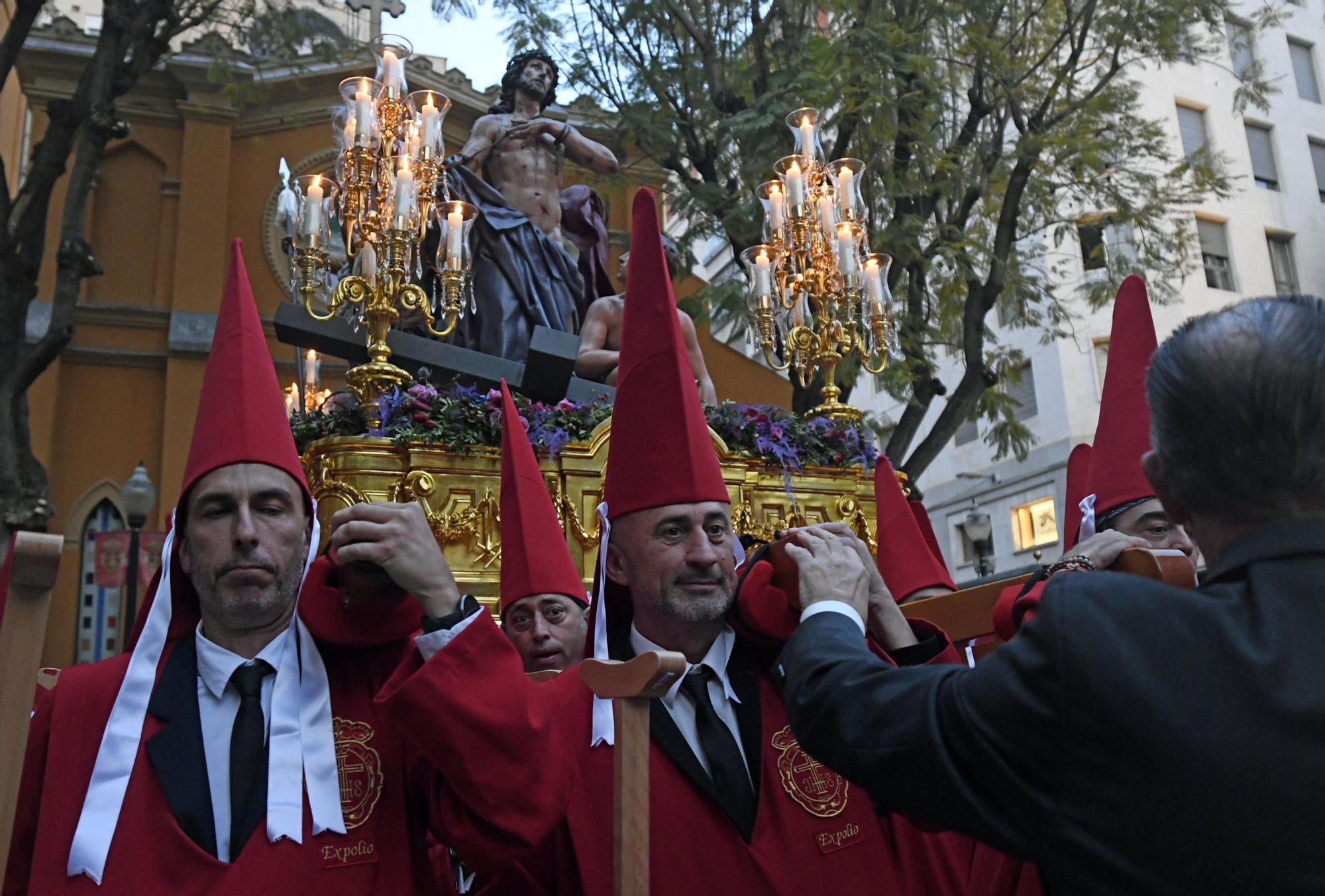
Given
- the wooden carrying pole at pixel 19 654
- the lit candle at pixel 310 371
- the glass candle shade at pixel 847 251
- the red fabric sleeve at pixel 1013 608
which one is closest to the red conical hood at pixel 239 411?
the wooden carrying pole at pixel 19 654

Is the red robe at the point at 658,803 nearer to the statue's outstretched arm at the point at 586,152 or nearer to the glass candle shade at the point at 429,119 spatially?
the glass candle shade at the point at 429,119

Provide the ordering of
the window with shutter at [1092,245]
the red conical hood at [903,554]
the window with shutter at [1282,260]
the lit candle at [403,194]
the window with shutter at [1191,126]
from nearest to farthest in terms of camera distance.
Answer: the red conical hood at [903,554], the lit candle at [403,194], the window with shutter at [1092,245], the window with shutter at [1191,126], the window with shutter at [1282,260]

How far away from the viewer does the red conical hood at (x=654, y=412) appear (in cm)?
276

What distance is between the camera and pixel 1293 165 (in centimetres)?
2717

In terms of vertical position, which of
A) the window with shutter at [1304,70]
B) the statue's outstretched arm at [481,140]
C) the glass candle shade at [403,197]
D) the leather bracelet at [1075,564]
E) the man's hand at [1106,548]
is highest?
the window with shutter at [1304,70]

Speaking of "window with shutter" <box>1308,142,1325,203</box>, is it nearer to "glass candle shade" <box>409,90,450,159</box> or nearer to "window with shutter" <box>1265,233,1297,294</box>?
"window with shutter" <box>1265,233,1297,294</box>

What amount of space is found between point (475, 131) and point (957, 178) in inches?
223

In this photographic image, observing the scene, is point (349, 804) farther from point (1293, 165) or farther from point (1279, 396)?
point (1293, 165)

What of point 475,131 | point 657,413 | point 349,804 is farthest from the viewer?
point 475,131

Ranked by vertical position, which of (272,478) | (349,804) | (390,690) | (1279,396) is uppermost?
(272,478)

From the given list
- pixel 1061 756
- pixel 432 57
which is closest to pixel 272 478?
pixel 1061 756

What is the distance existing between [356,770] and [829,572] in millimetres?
1077

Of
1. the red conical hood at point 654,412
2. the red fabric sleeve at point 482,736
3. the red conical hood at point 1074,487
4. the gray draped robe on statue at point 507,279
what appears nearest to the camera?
the red fabric sleeve at point 482,736

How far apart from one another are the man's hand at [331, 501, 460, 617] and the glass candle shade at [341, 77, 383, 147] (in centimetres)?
588
